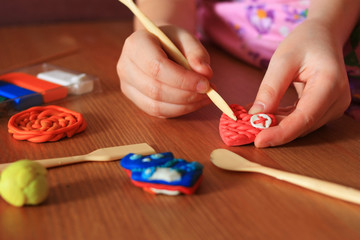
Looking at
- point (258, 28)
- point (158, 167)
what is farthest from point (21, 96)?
point (258, 28)

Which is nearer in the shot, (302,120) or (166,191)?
(166,191)

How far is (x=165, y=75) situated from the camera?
2.03 feet

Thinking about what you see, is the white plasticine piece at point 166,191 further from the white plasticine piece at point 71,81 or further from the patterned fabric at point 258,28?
the patterned fabric at point 258,28

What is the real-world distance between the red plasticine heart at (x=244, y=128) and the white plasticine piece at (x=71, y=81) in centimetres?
30

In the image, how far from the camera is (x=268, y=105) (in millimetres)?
583

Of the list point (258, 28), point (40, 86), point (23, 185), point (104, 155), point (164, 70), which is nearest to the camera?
point (23, 185)

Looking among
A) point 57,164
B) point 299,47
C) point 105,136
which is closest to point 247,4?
point 299,47

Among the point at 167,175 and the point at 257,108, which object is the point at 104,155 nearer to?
the point at 167,175

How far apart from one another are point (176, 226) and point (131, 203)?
0.20 feet

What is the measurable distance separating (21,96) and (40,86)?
5cm

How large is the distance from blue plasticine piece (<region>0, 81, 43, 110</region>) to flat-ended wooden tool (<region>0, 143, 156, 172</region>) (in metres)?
0.20

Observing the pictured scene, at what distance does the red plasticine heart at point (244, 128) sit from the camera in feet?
1.85

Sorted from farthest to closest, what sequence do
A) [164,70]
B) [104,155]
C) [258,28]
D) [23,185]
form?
[258,28] < [164,70] < [104,155] < [23,185]

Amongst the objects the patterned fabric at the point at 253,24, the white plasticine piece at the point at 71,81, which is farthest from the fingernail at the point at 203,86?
the patterned fabric at the point at 253,24
